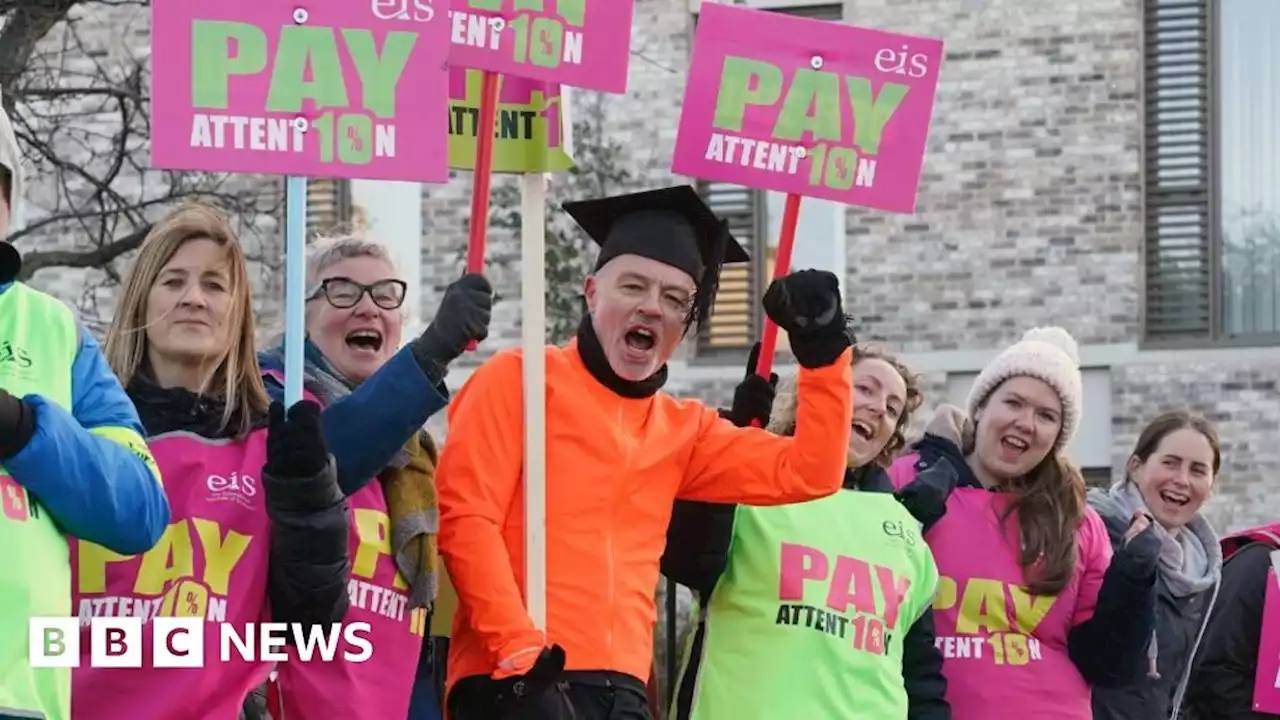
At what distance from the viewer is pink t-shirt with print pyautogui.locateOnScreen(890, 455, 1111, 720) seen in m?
6.59

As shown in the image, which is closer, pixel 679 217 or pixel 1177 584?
pixel 679 217

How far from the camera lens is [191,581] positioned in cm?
504

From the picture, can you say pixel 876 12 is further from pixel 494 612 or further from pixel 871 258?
pixel 494 612

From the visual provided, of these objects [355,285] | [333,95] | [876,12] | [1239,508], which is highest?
[876,12]

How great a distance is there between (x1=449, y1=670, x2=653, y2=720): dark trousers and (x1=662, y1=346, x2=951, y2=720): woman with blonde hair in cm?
51

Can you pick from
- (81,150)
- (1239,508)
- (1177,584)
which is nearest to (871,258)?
(1239,508)

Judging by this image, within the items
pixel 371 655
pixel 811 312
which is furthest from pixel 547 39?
pixel 371 655

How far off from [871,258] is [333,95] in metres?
9.43

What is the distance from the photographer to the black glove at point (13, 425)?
4.17 meters

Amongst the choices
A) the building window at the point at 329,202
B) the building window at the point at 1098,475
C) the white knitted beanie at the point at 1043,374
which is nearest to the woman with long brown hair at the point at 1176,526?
the white knitted beanie at the point at 1043,374

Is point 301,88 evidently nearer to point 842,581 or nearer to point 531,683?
point 531,683

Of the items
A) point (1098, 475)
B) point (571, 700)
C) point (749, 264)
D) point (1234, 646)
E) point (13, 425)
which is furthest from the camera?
point (749, 264)

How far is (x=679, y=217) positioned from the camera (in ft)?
18.4

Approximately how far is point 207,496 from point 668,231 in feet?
3.98
